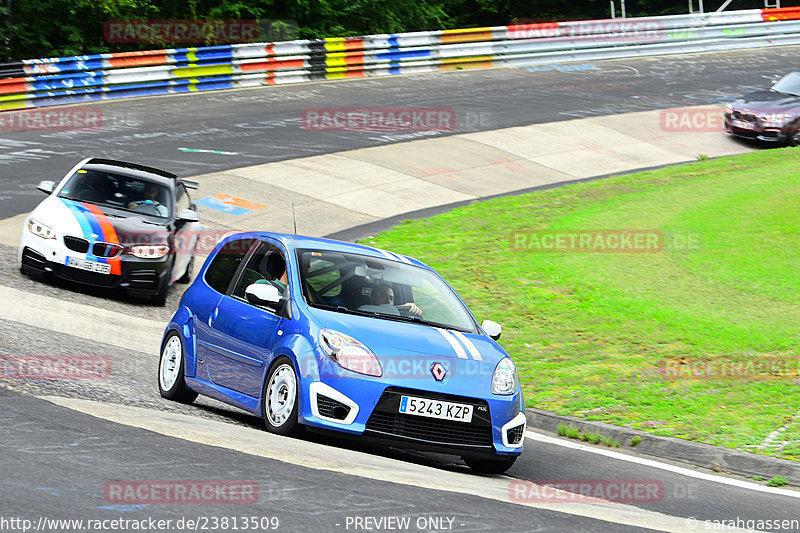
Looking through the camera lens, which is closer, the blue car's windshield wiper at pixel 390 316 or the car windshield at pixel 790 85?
the blue car's windshield wiper at pixel 390 316

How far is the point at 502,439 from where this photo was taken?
24.4 ft

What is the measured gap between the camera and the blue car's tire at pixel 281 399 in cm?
730

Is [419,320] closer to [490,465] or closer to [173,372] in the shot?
[490,465]

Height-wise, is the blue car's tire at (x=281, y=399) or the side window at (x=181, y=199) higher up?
the side window at (x=181, y=199)

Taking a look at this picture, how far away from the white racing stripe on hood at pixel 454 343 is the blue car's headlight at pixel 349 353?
65 cm

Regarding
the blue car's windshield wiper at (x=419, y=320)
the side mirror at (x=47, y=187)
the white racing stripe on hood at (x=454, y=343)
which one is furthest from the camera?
the side mirror at (x=47, y=187)

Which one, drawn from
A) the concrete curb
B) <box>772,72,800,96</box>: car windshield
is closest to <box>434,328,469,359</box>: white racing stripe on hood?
the concrete curb

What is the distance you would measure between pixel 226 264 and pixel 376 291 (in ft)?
4.90

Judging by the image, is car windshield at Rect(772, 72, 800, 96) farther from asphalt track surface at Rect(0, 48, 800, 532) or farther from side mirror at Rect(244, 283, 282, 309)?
side mirror at Rect(244, 283, 282, 309)

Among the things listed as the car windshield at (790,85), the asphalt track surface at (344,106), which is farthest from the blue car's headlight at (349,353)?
the car windshield at (790,85)

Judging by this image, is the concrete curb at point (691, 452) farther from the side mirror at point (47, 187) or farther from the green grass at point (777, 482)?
the side mirror at point (47, 187)

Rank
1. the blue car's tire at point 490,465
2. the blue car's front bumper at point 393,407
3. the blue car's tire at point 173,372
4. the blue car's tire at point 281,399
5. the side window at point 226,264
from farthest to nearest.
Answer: the blue car's tire at point 173,372 < the side window at point 226,264 < the blue car's tire at point 490,465 < the blue car's tire at point 281,399 < the blue car's front bumper at point 393,407

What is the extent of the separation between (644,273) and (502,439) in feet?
26.2

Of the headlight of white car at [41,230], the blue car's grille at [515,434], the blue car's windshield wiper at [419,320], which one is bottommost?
the blue car's grille at [515,434]
